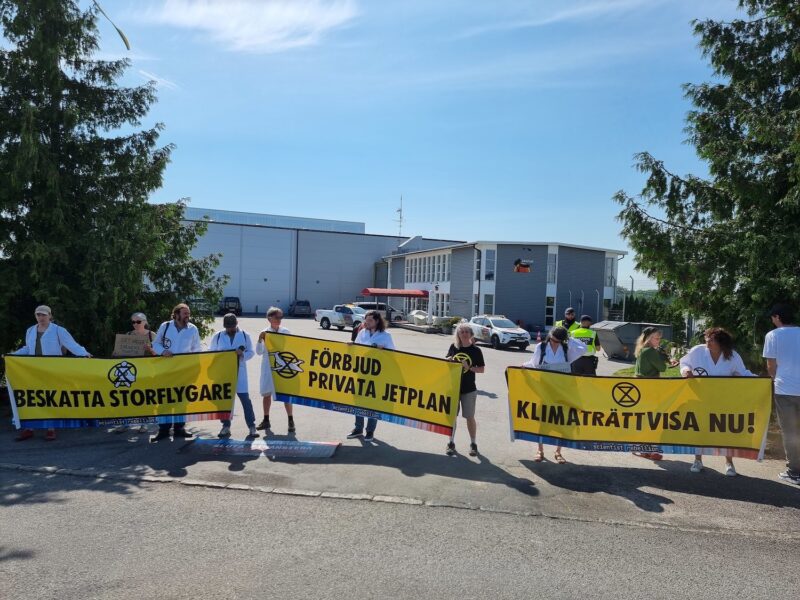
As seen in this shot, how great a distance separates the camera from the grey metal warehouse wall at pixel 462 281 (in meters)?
42.0

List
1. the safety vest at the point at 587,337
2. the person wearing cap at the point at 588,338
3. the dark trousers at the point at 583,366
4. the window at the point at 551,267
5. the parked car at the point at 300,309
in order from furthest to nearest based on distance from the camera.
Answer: the parked car at the point at 300,309
the window at the point at 551,267
the safety vest at the point at 587,337
the person wearing cap at the point at 588,338
the dark trousers at the point at 583,366

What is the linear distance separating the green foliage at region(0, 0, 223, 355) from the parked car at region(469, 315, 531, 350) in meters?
18.9

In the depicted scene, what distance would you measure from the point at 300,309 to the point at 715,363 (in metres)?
52.2

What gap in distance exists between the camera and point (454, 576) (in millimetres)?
4012

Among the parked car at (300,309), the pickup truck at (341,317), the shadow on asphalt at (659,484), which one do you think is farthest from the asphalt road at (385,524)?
the parked car at (300,309)

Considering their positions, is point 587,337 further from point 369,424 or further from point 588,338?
point 369,424

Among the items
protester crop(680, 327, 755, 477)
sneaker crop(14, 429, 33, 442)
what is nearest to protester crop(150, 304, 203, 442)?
sneaker crop(14, 429, 33, 442)

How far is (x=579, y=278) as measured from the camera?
Result: 42.3 metres

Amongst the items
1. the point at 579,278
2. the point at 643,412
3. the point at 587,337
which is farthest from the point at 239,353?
the point at 579,278

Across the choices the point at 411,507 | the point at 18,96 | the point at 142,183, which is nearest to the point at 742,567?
the point at 411,507

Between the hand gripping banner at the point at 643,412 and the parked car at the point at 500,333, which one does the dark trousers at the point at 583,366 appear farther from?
the parked car at the point at 500,333

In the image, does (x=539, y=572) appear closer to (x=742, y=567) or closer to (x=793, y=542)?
(x=742, y=567)

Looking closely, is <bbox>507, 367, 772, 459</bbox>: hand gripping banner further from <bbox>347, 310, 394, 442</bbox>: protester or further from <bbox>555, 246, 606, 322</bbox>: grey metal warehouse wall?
<bbox>555, 246, 606, 322</bbox>: grey metal warehouse wall

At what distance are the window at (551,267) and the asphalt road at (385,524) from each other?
34723 mm
